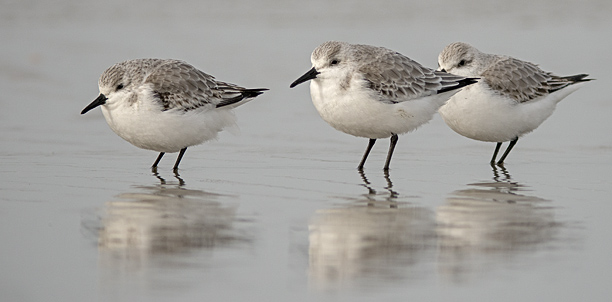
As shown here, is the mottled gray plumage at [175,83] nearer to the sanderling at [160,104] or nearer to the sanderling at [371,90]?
the sanderling at [160,104]

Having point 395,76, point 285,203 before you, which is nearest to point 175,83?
point 285,203

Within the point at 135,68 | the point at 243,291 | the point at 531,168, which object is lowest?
the point at 243,291

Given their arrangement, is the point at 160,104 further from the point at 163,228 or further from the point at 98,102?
the point at 163,228

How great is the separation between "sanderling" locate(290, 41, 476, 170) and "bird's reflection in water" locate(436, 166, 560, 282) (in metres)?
1.18

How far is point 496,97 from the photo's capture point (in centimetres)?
974

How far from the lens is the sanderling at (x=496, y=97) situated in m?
9.66

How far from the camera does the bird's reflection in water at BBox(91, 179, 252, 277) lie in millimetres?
5902

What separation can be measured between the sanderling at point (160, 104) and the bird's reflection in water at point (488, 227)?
2744 millimetres

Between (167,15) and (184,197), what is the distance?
42.5ft

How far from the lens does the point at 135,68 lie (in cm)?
896

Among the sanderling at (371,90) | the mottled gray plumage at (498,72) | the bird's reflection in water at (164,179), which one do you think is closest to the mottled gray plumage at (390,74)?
the sanderling at (371,90)

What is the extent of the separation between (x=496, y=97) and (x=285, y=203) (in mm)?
3297

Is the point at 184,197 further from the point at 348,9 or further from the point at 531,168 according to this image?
the point at 348,9

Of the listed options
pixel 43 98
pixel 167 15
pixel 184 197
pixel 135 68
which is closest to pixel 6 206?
pixel 184 197
